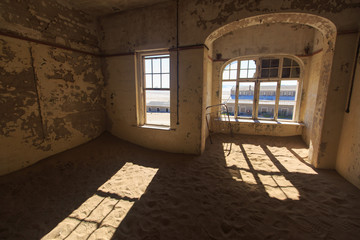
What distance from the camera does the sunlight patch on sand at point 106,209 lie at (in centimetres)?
178

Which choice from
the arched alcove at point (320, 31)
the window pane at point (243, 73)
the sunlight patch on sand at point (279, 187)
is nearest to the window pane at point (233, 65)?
the window pane at point (243, 73)

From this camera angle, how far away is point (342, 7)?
2.53m

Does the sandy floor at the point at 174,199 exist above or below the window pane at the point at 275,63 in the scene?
below

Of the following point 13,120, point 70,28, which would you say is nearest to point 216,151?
point 13,120

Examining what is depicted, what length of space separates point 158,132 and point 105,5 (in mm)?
3215

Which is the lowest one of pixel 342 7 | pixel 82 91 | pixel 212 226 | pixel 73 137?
pixel 212 226

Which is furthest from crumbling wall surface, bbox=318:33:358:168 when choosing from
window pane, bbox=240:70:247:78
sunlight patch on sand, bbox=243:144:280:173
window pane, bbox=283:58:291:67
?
window pane, bbox=240:70:247:78

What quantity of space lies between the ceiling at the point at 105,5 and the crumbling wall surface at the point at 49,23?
13 centimetres

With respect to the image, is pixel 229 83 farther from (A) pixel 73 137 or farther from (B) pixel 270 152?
(A) pixel 73 137

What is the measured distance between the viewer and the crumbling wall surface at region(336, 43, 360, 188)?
2.52 metres

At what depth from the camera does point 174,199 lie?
2.29m

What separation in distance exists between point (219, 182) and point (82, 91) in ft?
12.5

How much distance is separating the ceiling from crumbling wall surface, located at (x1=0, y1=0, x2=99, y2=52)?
0.44 feet

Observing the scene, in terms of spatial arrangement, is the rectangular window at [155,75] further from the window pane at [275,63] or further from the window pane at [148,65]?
the window pane at [275,63]
